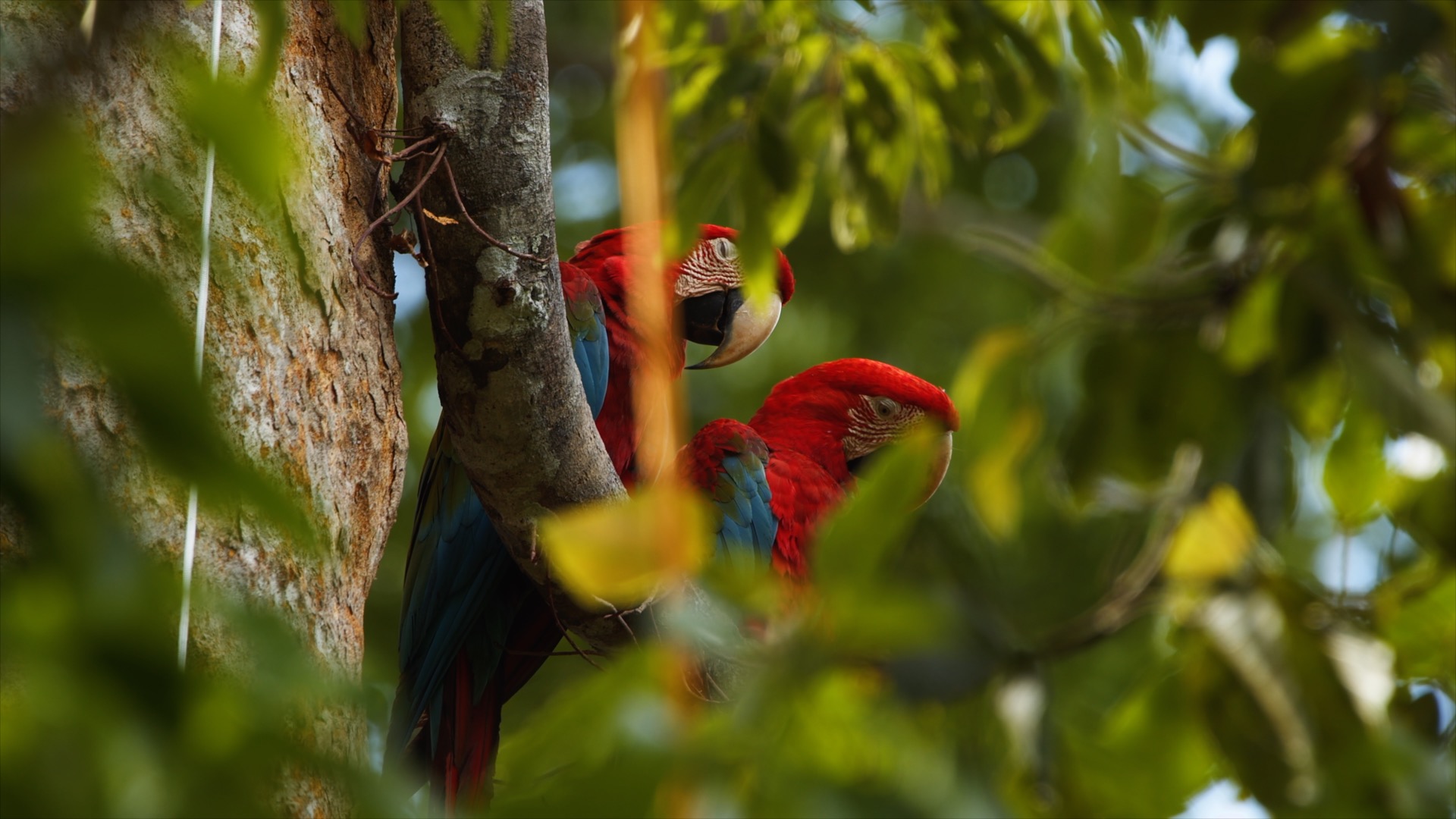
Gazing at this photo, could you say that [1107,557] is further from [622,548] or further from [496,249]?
[496,249]

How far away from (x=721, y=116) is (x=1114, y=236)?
967 millimetres

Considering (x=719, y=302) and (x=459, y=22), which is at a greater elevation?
(x=459, y=22)

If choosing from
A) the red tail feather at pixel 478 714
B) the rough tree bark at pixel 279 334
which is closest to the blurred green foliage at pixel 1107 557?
the rough tree bark at pixel 279 334

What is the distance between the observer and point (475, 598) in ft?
5.07

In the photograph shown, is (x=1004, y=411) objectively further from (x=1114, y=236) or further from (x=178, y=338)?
(x=178, y=338)

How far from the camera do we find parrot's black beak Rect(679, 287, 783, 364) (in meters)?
1.98

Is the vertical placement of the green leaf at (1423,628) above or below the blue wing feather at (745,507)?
above

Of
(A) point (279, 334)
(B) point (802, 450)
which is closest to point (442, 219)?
(A) point (279, 334)

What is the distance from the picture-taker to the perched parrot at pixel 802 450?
177 cm

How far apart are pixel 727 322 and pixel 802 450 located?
254 millimetres

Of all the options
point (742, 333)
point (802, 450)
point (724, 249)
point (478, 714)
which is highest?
point (724, 249)

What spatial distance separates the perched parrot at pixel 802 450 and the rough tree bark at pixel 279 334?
631 mm

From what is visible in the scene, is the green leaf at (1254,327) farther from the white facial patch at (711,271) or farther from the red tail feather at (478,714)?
the white facial patch at (711,271)

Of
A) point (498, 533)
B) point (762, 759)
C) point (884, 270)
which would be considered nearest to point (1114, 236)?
point (762, 759)
